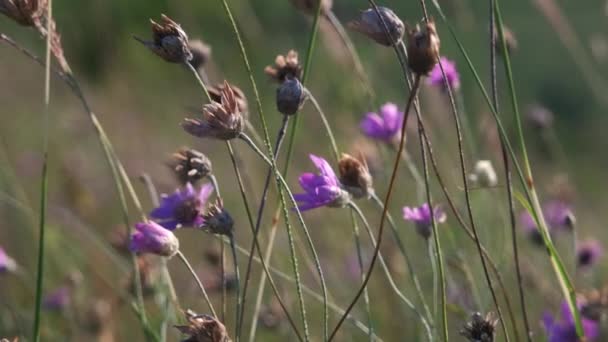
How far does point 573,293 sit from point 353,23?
29cm

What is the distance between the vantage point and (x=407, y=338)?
1.47m

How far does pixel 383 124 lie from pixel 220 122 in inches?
16.1

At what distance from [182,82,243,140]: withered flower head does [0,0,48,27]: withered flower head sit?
6.5 inches

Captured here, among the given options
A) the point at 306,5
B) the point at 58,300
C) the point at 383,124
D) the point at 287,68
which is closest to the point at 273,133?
the point at 58,300


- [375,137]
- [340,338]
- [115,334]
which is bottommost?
[115,334]

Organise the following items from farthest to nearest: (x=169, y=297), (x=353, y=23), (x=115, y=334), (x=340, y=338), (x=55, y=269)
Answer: (x=55, y=269) → (x=115, y=334) → (x=340, y=338) → (x=169, y=297) → (x=353, y=23)

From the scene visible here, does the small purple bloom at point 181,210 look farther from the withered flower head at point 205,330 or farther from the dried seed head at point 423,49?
the dried seed head at point 423,49

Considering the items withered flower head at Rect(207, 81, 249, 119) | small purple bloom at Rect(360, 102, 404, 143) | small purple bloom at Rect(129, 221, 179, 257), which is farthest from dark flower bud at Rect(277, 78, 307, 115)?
small purple bloom at Rect(360, 102, 404, 143)

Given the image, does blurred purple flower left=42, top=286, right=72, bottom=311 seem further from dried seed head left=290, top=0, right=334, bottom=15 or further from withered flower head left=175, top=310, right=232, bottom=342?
withered flower head left=175, top=310, right=232, bottom=342

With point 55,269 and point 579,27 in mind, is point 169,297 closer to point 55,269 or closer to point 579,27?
point 55,269

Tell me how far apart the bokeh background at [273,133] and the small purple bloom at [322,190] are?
149mm

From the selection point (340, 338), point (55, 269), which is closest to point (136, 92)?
point (55, 269)

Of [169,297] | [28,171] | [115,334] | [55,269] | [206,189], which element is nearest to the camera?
[206,189]

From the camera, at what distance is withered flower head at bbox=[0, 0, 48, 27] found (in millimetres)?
776
